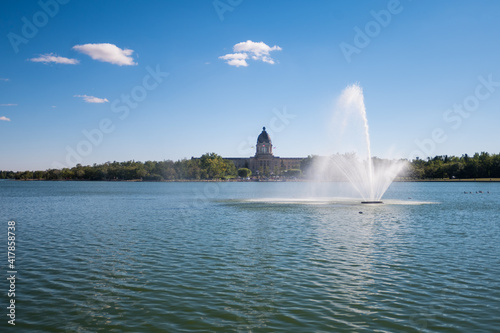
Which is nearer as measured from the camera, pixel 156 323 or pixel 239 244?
pixel 156 323

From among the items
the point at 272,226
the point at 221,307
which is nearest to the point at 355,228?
the point at 272,226

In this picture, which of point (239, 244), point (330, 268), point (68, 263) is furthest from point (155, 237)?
point (330, 268)

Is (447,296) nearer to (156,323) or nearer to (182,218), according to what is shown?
(156,323)

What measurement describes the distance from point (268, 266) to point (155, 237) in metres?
12.4

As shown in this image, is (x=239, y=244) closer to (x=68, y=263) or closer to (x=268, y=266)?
(x=268, y=266)

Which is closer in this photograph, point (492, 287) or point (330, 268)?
point (492, 287)

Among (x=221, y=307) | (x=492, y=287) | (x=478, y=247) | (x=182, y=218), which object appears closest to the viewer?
(x=221, y=307)

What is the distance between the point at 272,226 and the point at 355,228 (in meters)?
7.19

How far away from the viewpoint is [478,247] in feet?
83.8

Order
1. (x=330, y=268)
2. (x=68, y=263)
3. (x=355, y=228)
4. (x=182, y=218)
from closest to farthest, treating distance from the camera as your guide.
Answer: (x=330, y=268) → (x=68, y=263) → (x=355, y=228) → (x=182, y=218)

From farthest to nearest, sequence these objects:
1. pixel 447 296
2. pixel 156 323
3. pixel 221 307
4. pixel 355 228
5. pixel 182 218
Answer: pixel 182 218
pixel 355 228
pixel 447 296
pixel 221 307
pixel 156 323

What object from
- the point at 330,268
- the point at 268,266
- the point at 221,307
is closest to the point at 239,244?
the point at 268,266

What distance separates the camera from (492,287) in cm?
1670

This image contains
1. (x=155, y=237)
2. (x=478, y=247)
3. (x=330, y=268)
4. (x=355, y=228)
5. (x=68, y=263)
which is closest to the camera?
(x=330, y=268)
